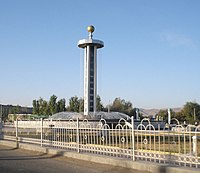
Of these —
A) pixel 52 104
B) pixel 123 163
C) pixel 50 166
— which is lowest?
pixel 50 166

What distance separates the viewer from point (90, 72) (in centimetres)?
3566

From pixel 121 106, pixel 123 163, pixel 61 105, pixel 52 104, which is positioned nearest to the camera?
pixel 123 163

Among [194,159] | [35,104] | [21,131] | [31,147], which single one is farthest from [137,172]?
[35,104]

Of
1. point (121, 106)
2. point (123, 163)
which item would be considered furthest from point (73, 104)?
point (123, 163)

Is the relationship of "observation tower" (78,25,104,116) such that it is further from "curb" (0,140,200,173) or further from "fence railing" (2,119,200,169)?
"curb" (0,140,200,173)

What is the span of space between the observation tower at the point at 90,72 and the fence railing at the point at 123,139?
23.7 meters

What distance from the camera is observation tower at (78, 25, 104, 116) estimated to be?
116 feet

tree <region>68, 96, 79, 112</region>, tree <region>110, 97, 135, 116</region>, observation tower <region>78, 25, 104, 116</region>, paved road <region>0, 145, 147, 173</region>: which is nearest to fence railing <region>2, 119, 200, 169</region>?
paved road <region>0, 145, 147, 173</region>

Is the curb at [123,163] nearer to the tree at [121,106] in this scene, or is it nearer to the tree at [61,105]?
the tree at [61,105]

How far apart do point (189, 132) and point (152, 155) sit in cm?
128

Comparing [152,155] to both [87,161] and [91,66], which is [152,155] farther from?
[91,66]

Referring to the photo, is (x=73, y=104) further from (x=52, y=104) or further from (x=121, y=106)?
(x=121, y=106)

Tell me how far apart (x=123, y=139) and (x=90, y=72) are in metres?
28.7

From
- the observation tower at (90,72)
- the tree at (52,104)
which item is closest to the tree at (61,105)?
the tree at (52,104)
